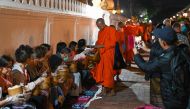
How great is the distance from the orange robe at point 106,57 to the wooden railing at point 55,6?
1.27 metres

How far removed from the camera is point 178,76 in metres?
4.33

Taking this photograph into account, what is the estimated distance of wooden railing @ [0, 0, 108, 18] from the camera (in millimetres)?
6551

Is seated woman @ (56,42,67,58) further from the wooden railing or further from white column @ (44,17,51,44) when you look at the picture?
the wooden railing

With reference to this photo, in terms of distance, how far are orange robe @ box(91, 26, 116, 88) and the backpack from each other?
4.92 m

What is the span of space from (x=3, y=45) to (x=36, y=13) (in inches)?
60.3

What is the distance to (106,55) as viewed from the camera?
30.8 feet

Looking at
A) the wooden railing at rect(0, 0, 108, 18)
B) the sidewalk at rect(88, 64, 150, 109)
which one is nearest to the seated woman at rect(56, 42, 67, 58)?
the wooden railing at rect(0, 0, 108, 18)

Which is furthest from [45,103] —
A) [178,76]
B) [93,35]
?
[93,35]

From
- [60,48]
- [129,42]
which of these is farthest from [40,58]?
[129,42]

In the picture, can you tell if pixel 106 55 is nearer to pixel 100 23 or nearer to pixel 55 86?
pixel 100 23

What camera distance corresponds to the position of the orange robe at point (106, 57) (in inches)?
366

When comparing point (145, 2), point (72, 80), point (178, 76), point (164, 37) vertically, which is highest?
point (145, 2)

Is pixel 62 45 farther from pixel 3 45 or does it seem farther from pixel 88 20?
pixel 88 20

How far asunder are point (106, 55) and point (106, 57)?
48 mm
